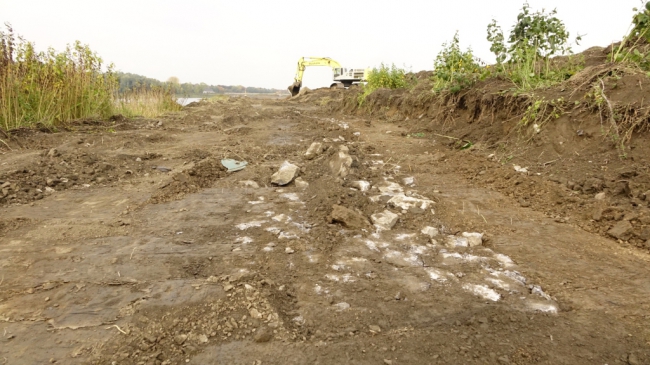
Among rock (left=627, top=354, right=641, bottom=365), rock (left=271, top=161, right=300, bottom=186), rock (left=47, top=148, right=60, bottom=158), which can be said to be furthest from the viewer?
rock (left=47, top=148, right=60, bottom=158)

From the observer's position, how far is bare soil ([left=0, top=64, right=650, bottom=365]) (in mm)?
1617

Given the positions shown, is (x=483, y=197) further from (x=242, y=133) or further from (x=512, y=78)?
(x=242, y=133)

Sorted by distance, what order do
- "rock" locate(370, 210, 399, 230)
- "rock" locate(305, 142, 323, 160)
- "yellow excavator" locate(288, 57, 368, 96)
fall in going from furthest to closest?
"yellow excavator" locate(288, 57, 368, 96) < "rock" locate(305, 142, 323, 160) < "rock" locate(370, 210, 399, 230)

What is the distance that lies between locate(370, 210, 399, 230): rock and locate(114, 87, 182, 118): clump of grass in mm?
8350

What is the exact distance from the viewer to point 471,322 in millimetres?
1746

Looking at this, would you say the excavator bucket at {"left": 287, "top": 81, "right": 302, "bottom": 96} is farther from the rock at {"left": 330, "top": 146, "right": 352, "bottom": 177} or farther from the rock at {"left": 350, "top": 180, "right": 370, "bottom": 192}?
the rock at {"left": 350, "top": 180, "right": 370, "bottom": 192}

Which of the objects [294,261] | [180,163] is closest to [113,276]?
[294,261]

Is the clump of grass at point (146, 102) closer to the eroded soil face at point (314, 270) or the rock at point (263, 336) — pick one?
the eroded soil face at point (314, 270)

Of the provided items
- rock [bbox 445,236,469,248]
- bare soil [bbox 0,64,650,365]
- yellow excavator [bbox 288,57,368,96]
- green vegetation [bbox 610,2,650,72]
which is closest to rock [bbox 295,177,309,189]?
bare soil [bbox 0,64,650,365]

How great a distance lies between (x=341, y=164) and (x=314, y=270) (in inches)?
78.5

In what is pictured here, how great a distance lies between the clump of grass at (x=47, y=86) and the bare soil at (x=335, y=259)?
2.09 meters

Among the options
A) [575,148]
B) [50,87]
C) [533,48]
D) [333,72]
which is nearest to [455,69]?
[533,48]

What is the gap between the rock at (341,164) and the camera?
3924 mm

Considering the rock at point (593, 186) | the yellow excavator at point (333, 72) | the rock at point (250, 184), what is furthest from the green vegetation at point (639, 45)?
the yellow excavator at point (333, 72)
